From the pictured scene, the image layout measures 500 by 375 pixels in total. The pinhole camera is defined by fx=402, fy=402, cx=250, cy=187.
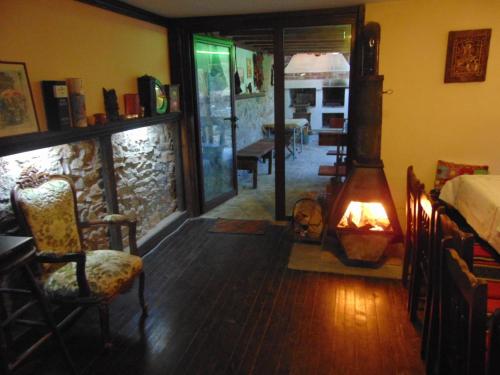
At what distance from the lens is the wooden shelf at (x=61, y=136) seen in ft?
6.81

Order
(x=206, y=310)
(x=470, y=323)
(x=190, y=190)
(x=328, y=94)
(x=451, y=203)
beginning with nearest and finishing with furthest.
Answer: (x=470, y=323), (x=206, y=310), (x=451, y=203), (x=190, y=190), (x=328, y=94)

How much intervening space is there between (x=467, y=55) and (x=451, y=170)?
37.1 inches

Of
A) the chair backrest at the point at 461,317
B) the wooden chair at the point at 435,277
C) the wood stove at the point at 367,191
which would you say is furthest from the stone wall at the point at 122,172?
the chair backrest at the point at 461,317

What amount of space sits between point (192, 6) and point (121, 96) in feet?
3.17

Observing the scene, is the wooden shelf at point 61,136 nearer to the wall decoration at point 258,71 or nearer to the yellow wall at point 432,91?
the yellow wall at point 432,91

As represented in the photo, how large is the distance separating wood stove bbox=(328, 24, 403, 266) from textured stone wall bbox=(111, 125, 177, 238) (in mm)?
1642

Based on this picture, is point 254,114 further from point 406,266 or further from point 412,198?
point 412,198

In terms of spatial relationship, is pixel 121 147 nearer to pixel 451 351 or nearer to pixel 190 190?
pixel 190 190

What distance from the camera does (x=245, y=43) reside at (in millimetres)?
6348

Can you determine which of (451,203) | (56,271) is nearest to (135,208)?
(56,271)

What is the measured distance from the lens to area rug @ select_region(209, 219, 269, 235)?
3.95m

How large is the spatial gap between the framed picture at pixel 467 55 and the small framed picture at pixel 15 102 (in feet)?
10.2

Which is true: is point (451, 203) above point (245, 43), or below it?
below

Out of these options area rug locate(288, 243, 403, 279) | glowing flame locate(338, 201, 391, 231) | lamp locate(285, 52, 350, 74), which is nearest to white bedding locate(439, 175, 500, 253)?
glowing flame locate(338, 201, 391, 231)
